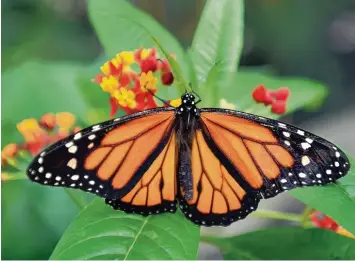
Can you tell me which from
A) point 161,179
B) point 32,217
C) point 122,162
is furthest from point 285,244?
point 32,217

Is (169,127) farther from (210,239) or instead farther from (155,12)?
(155,12)

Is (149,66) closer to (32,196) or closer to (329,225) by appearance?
(329,225)

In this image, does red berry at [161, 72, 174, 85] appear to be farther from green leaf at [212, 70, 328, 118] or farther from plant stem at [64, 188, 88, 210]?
plant stem at [64, 188, 88, 210]

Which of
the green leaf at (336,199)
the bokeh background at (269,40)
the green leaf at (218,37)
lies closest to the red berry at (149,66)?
the green leaf at (218,37)

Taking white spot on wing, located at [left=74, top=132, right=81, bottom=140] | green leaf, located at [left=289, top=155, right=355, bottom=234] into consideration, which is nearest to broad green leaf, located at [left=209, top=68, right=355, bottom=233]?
green leaf, located at [left=289, top=155, right=355, bottom=234]

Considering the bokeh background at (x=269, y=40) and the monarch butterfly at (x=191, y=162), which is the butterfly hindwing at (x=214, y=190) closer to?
the monarch butterfly at (x=191, y=162)

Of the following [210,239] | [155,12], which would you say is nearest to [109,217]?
[210,239]
